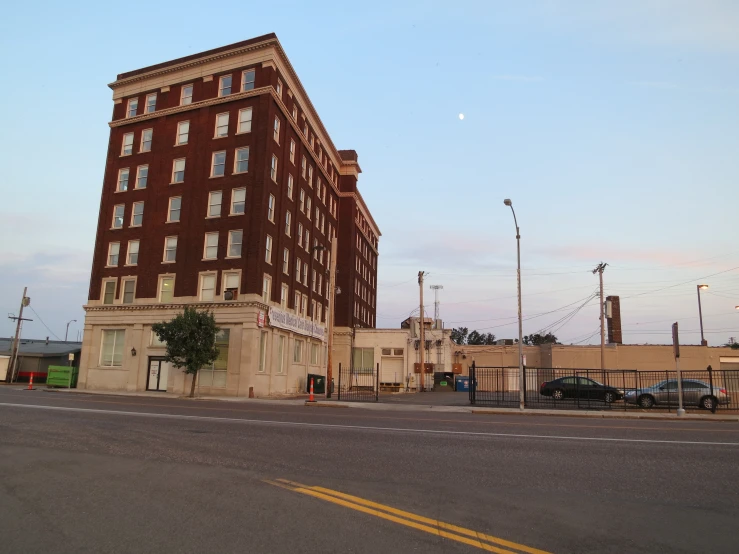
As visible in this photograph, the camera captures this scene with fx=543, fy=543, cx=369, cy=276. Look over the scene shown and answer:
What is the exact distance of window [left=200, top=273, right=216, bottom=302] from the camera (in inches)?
1519

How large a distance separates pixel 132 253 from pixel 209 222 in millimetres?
7514

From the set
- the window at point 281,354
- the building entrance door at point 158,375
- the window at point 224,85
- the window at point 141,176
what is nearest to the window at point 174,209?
the window at point 141,176

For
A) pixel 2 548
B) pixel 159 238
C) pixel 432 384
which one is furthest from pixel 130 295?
pixel 2 548

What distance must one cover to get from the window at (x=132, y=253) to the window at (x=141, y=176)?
15.2 feet

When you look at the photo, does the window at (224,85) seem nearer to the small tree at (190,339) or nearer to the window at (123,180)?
the window at (123,180)

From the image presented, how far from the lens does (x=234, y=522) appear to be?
5.68 meters

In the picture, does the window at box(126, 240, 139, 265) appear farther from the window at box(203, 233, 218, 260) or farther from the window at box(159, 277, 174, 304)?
the window at box(203, 233, 218, 260)

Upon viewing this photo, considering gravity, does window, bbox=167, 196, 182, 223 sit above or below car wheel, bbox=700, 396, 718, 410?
above

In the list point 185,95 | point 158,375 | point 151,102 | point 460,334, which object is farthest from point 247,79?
point 460,334

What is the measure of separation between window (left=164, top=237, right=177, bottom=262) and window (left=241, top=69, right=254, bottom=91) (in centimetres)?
1256

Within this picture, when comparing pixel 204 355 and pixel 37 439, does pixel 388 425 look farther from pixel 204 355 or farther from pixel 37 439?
pixel 204 355

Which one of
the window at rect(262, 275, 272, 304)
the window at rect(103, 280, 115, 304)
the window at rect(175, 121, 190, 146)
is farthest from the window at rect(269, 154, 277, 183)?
the window at rect(103, 280, 115, 304)

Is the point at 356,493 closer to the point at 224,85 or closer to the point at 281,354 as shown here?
the point at 281,354

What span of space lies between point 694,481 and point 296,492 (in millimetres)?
5899
